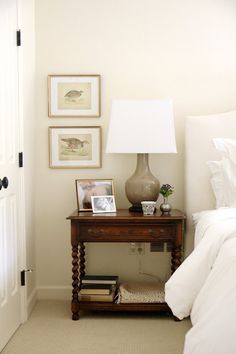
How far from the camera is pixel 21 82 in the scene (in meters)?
3.09

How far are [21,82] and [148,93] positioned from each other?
99 cm

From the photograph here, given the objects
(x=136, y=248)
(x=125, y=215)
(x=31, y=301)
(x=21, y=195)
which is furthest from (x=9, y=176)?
(x=136, y=248)

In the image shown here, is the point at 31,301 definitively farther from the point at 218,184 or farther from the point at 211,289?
the point at 211,289

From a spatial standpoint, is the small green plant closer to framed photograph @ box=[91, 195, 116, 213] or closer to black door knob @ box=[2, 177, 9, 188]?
framed photograph @ box=[91, 195, 116, 213]

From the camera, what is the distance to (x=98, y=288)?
3258 mm

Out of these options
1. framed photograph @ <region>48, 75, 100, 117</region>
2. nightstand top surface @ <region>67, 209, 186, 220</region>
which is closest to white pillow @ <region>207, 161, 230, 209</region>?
nightstand top surface @ <region>67, 209, 186, 220</region>

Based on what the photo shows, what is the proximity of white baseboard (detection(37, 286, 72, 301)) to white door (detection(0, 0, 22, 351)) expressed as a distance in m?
Answer: 0.55

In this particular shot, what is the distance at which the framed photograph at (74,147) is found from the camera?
11.6 feet

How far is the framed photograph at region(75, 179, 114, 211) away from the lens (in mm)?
3395

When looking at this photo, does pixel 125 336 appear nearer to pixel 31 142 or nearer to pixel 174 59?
pixel 31 142

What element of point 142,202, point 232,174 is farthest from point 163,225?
point 232,174

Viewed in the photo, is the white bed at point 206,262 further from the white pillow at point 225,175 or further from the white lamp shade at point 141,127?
the white lamp shade at point 141,127

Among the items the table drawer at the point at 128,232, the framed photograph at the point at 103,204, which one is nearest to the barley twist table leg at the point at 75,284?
the table drawer at the point at 128,232

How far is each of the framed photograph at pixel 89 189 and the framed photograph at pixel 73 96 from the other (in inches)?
20.7
